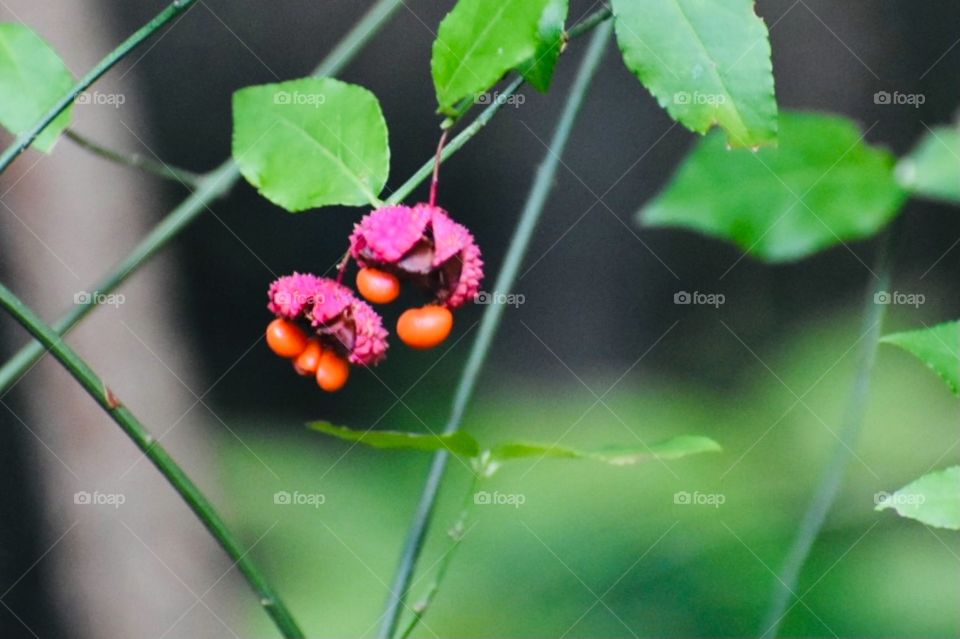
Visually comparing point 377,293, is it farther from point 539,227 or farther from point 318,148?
point 539,227

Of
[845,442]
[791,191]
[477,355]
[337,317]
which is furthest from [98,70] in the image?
[845,442]

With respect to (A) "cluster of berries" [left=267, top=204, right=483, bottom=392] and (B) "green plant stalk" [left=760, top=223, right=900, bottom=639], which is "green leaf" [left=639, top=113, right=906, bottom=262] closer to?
(B) "green plant stalk" [left=760, top=223, right=900, bottom=639]

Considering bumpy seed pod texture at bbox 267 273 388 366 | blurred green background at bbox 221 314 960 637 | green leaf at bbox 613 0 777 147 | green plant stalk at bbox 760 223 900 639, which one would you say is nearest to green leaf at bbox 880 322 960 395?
green plant stalk at bbox 760 223 900 639

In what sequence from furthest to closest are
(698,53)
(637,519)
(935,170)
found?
(637,519), (935,170), (698,53)

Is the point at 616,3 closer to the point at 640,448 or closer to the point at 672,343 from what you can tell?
the point at 640,448

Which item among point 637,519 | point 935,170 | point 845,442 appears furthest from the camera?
point 637,519

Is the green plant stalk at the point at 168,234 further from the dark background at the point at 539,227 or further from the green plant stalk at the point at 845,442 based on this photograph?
the dark background at the point at 539,227
